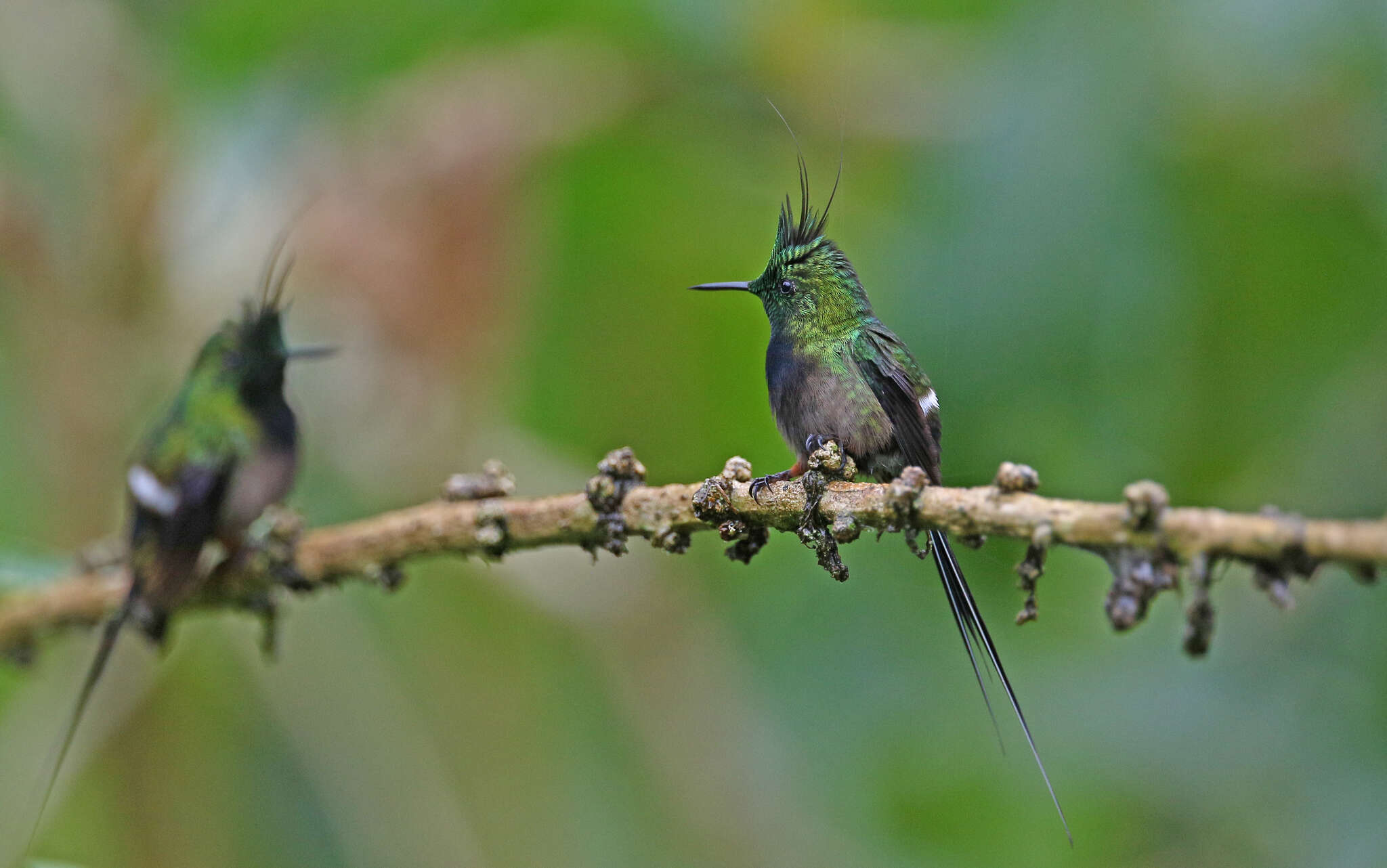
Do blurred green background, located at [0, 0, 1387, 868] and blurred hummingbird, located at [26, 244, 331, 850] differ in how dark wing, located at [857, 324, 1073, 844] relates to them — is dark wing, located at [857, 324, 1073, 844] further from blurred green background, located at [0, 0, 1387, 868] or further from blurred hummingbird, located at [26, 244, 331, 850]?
blurred hummingbird, located at [26, 244, 331, 850]

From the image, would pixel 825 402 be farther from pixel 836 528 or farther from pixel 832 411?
pixel 836 528

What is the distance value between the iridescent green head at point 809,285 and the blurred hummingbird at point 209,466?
121 centimetres

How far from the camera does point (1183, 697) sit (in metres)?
2.62

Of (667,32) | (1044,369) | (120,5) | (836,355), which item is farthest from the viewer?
(120,5)

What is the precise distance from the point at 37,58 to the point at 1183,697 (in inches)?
157

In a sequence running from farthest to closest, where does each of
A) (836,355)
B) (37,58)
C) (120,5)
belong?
(120,5) → (37,58) → (836,355)

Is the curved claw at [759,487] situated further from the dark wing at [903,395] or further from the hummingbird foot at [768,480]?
the dark wing at [903,395]

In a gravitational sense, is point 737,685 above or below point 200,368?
below

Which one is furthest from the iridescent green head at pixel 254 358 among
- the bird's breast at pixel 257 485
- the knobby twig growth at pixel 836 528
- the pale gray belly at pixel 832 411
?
the pale gray belly at pixel 832 411

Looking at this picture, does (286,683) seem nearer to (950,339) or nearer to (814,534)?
(950,339)

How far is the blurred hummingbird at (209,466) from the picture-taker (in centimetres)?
249

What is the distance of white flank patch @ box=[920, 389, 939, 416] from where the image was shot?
1821mm

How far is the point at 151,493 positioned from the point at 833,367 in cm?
182

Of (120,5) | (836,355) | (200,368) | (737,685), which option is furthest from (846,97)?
(120,5)
